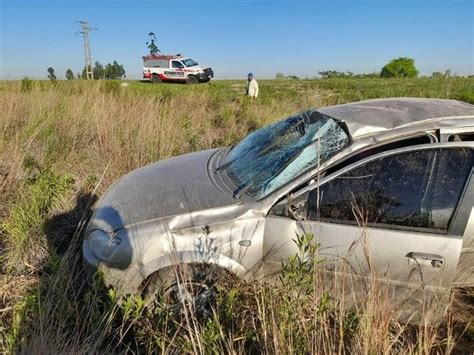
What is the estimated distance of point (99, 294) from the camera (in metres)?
2.46

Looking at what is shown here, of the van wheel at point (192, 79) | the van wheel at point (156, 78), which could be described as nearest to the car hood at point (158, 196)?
the van wheel at point (192, 79)

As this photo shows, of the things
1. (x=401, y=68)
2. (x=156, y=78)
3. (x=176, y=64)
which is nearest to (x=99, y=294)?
(x=176, y=64)

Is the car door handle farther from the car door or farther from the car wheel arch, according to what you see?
the car wheel arch

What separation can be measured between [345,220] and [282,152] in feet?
2.57

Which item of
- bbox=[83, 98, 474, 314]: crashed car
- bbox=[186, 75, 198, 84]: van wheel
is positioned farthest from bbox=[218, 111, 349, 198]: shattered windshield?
bbox=[186, 75, 198, 84]: van wheel

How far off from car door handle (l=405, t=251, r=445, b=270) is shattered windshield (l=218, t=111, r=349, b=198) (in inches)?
32.8

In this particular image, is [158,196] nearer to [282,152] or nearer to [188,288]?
[188,288]

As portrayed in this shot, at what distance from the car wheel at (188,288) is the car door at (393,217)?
41 cm

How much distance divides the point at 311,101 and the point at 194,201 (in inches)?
401

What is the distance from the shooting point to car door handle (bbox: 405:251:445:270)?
7.66 feet

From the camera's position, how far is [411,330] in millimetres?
2590

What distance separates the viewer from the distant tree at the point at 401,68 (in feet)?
265

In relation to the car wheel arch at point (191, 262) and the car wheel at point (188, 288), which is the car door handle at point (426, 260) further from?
the car wheel at point (188, 288)

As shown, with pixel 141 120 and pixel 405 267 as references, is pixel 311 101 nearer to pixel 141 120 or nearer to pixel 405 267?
pixel 141 120
